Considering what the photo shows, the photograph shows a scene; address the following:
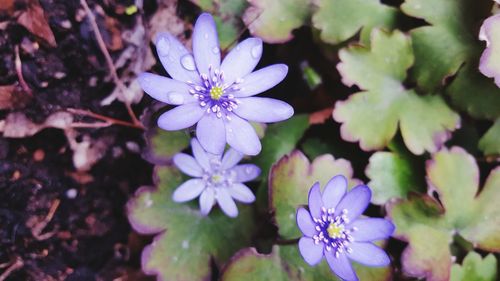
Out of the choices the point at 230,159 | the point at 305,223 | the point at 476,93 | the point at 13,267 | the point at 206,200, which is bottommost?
the point at 13,267

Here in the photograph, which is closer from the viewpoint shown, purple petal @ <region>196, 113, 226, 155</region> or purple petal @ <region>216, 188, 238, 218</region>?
purple petal @ <region>196, 113, 226, 155</region>

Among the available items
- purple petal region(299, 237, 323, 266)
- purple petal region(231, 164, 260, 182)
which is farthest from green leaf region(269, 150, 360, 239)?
purple petal region(299, 237, 323, 266)

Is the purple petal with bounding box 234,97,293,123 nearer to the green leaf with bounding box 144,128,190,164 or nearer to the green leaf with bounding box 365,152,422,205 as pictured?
the green leaf with bounding box 144,128,190,164

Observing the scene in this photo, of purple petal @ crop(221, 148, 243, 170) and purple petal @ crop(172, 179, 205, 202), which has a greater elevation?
purple petal @ crop(221, 148, 243, 170)

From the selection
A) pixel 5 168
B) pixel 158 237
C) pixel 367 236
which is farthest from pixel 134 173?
pixel 367 236

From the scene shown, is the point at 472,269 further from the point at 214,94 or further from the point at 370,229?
the point at 214,94

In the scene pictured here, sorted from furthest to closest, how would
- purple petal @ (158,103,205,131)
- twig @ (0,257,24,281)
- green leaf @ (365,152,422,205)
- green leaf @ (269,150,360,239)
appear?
1. green leaf @ (365,152,422,205)
2. green leaf @ (269,150,360,239)
3. twig @ (0,257,24,281)
4. purple petal @ (158,103,205,131)

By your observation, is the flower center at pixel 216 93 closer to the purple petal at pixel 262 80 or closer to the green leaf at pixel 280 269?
the purple petal at pixel 262 80

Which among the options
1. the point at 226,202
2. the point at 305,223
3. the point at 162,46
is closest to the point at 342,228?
the point at 305,223
